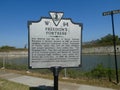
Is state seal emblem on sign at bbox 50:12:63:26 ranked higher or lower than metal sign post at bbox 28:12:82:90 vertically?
higher

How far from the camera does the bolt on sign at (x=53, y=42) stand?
7004mm

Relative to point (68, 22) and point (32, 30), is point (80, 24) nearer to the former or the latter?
point (68, 22)

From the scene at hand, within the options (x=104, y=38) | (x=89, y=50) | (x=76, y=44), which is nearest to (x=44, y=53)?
(x=76, y=44)

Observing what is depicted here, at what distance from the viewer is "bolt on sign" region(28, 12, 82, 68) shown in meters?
7.00

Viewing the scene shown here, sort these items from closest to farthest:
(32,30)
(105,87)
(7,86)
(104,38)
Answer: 1. (32,30)
2. (105,87)
3. (7,86)
4. (104,38)

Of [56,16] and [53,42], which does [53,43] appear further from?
[56,16]

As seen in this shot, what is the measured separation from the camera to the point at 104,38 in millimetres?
108438

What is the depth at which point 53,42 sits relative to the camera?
7078 mm

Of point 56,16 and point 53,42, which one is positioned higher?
point 56,16

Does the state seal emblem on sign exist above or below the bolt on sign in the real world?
above

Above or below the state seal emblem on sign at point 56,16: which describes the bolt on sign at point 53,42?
below

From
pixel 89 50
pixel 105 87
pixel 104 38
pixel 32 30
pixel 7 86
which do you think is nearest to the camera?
pixel 32 30

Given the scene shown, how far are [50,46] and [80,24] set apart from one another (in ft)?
3.37

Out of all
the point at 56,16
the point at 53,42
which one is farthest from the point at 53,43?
the point at 56,16
